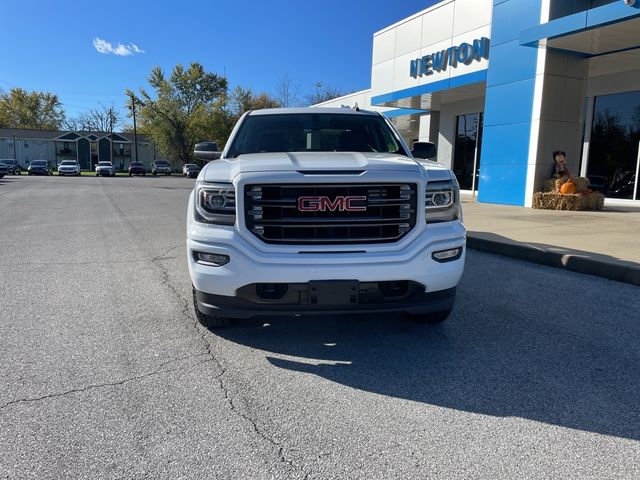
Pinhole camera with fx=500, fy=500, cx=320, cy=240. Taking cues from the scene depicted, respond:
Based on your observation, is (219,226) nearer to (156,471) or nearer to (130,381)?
(130,381)

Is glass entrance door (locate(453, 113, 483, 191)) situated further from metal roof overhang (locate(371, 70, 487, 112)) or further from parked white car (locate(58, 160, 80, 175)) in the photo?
parked white car (locate(58, 160, 80, 175))

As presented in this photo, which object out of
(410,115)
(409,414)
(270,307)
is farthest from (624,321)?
(410,115)

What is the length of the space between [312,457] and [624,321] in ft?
11.7

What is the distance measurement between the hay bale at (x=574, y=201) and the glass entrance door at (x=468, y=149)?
258 inches

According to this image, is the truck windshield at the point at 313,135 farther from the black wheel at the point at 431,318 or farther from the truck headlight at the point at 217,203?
the black wheel at the point at 431,318

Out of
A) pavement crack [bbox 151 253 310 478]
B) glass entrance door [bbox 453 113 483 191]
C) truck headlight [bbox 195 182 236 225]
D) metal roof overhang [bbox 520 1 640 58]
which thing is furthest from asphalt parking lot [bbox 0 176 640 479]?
glass entrance door [bbox 453 113 483 191]

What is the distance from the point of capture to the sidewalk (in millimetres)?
6382

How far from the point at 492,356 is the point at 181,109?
70.9m

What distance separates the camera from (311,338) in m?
4.03

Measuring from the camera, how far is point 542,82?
→ 44.2 ft

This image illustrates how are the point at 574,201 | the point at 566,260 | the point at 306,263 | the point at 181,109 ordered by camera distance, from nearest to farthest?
the point at 306,263, the point at 566,260, the point at 574,201, the point at 181,109

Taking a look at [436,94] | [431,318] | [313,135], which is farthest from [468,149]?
[431,318]

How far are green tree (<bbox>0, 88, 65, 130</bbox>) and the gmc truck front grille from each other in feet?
337

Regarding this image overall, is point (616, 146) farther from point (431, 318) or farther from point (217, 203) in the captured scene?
point (217, 203)
